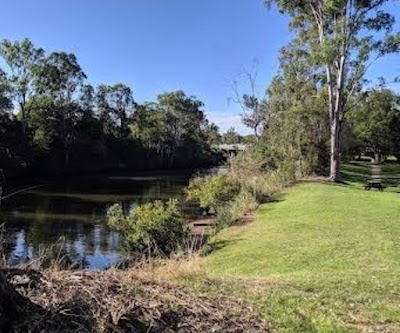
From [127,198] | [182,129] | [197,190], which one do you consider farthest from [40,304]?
[182,129]

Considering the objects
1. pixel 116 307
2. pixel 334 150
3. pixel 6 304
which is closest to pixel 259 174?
pixel 334 150

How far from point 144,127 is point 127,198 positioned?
5291 centimetres

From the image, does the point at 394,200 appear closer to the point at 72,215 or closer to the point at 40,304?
the point at 72,215

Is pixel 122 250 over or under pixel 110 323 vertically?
under

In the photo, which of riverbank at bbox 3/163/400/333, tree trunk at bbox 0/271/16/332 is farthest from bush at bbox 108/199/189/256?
tree trunk at bbox 0/271/16/332

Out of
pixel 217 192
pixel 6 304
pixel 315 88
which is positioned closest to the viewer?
pixel 6 304

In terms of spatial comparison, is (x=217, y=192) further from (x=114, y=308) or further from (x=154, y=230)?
(x=114, y=308)

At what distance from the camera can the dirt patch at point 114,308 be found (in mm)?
4293

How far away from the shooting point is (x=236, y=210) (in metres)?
22.5

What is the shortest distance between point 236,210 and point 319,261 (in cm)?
1100

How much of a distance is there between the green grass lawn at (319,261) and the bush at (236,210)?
64 centimetres

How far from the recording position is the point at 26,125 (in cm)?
6531

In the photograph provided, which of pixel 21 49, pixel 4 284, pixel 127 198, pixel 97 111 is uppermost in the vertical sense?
pixel 21 49

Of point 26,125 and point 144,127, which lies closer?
point 26,125
